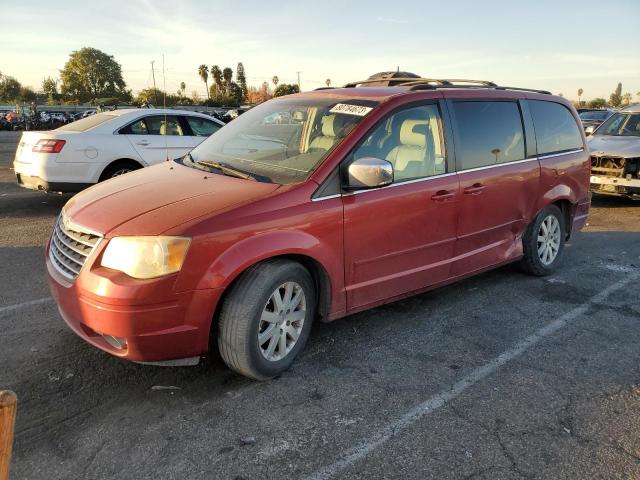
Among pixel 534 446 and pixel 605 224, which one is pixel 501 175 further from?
pixel 605 224

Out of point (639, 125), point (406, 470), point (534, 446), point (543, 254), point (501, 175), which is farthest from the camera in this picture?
point (639, 125)

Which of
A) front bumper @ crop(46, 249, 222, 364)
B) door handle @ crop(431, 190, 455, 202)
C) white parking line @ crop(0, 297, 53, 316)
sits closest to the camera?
front bumper @ crop(46, 249, 222, 364)

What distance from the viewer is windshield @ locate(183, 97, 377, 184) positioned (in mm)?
3504

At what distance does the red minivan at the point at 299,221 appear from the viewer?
2.79 meters

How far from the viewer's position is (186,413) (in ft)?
9.23

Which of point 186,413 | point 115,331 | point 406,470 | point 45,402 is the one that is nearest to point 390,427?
point 406,470

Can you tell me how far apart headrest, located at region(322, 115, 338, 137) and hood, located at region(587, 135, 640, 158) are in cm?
703

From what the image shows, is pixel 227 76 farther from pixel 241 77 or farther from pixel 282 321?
pixel 282 321

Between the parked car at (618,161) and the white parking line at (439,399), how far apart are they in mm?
5290

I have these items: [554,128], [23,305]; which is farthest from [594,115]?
[23,305]

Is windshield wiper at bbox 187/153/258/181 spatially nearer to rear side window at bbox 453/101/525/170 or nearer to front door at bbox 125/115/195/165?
rear side window at bbox 453/101/525/170

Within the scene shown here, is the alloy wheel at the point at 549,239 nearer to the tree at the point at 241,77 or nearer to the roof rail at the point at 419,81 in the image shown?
the roof rail at the point at 419,81

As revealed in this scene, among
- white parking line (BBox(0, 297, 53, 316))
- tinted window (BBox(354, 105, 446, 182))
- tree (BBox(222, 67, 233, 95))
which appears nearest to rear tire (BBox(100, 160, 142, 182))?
white parking line (BBox(0, 297, 53, 316))

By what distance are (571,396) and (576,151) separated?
10.4 ft
